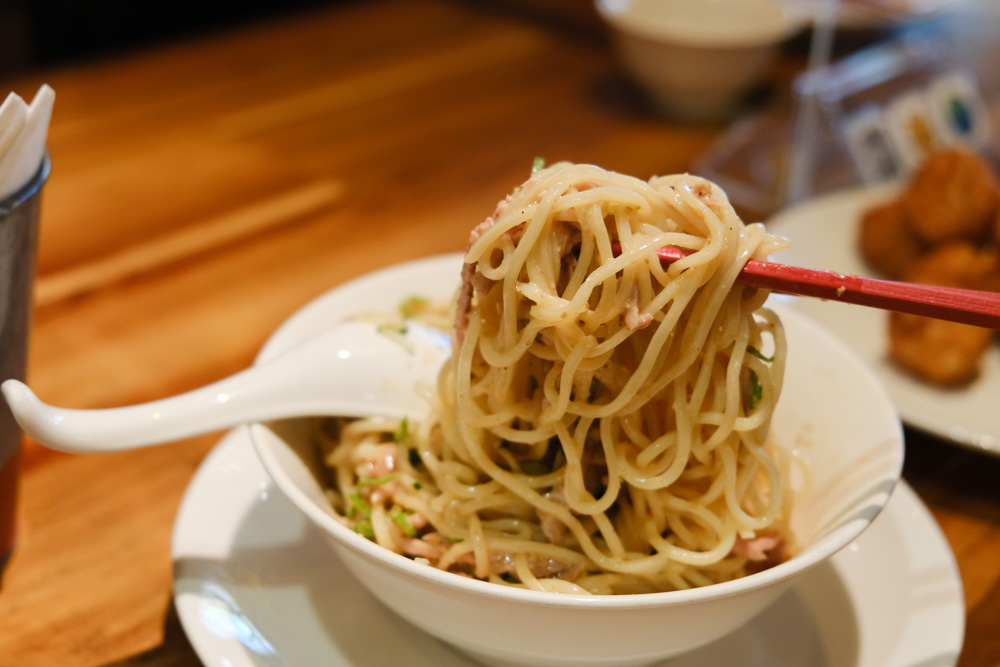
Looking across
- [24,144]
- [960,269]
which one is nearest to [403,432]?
[24,144]

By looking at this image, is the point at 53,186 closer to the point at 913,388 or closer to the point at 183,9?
the point at 913,388

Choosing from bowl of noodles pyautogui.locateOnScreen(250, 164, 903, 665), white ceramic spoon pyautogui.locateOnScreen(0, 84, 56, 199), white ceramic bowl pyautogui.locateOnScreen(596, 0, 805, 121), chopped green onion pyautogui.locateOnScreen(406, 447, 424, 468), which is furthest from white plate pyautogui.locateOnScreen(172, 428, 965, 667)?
white ceramic bowl pyautogui.locateOnScreen(596, 0, 805, 121)

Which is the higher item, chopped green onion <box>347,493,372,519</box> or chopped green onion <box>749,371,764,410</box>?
chopped green onion <box>749,371,764,410</box>

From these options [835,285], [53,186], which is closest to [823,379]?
[835,285]

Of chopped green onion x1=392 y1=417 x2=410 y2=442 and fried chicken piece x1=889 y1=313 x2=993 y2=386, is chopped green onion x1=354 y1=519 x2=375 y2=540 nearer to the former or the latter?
chopped green onion x1=392 y1=417 x2=410 y2=442

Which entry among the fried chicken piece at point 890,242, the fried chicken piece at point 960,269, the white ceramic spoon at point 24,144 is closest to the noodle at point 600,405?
the white ceramic spoon at point 24,144

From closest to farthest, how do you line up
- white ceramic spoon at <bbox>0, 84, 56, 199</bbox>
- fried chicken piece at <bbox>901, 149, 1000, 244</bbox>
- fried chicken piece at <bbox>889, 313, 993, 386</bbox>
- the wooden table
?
white ceramic spoon at <bbox>0, 84, 56, 199</bbox>, the wooden table, fried chicken piece at <bbox>889, 313, 993, 386</bbox>, fried chicken piece at <bbox>901, 149, 1000, 244</bbox>

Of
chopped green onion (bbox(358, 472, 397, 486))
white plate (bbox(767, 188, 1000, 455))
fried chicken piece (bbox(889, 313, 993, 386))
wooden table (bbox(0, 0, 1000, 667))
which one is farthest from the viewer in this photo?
fried chicken piece (bbox(889, 313, 993, 386))

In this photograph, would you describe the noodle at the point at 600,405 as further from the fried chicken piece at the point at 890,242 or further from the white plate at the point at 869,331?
the fried chicken piece at the point at 890,242
